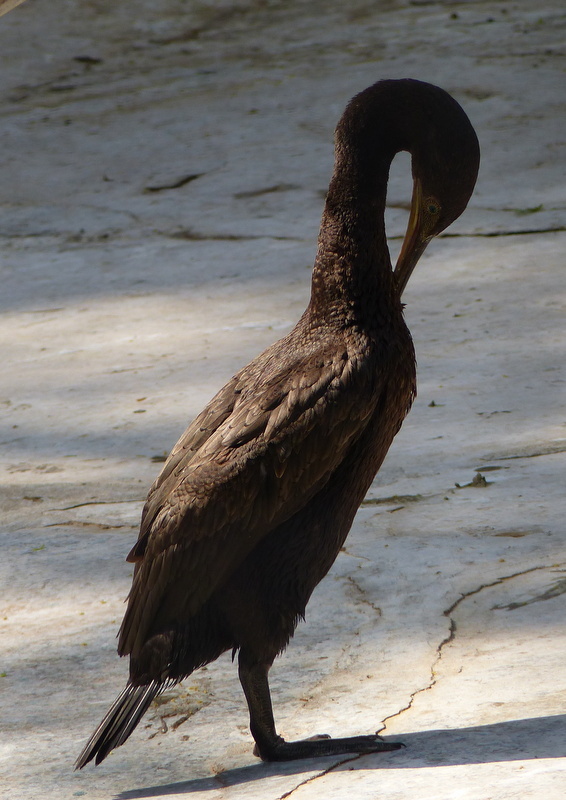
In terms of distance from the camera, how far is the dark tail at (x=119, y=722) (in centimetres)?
231

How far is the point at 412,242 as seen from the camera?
2576 millimetres

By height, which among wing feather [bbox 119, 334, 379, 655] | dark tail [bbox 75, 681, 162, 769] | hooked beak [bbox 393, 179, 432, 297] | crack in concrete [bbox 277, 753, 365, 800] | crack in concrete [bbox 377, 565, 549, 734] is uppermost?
hooked beak [bbox 393, 179, 432, 297]

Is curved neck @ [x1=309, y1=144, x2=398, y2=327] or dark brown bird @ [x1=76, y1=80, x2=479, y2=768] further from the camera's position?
curved neck @ [x1=309, y1=144, x2=398, y2=327]

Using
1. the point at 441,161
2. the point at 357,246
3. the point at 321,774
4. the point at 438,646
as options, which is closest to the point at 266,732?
the point at 321,774

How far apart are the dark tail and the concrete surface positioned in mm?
82

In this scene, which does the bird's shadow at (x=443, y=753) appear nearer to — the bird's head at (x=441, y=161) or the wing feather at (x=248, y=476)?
the wing feather at (x=248, y=476)

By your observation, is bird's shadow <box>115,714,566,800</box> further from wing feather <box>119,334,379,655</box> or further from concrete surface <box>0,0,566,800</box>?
wing feather <box>119,334,379,655</box>

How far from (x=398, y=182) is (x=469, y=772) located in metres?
4.93

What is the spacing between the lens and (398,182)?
6.62m

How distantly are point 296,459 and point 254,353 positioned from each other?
2580mm

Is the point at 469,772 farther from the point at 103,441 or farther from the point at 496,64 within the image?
the point at 496,64

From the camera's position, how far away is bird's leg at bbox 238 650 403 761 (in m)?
2.36

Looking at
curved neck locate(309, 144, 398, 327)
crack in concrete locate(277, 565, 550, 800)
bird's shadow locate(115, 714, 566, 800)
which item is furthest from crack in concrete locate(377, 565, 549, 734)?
curved neck locate(309, 144, 398, 327)

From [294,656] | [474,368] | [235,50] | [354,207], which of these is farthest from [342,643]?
[235,50]
